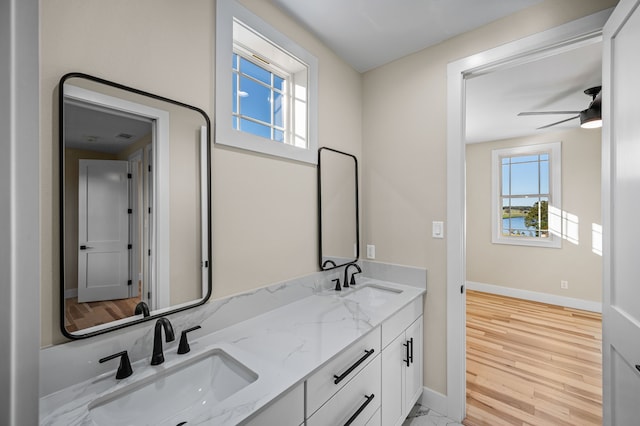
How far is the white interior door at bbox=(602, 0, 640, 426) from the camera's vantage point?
105 cm

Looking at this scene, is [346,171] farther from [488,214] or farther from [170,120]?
[488,214]

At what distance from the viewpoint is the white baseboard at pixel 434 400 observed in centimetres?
188

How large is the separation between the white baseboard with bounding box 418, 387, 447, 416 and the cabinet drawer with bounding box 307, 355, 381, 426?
0.77 metres

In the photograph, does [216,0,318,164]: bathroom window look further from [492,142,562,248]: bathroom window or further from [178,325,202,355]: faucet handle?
[492,142,562,248]: bathroom window

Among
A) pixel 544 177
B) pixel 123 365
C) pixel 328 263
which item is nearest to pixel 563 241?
pixel 544 177

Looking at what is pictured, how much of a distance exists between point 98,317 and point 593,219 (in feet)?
17.6

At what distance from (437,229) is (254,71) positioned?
61.7 inches

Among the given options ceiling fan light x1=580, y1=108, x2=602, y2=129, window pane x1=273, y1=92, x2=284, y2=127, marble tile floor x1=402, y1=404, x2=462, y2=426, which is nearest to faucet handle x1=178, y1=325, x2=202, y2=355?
window pane x1=273, y1=92, x2=284, y2=127

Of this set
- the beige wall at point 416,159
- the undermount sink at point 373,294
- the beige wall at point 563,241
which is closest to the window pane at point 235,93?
the beige wall at point 416,159

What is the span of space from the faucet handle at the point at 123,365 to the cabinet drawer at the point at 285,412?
0.48 meters

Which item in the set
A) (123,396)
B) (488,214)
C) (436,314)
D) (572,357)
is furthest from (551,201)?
(123,396)

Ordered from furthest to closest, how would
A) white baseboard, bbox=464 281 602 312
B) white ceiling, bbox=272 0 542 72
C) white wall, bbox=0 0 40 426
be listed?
white baseboard, bbox=464 281 602 312, white ceiling, bbox=272 0 542 72, white wall, bbox=0 0 40 426

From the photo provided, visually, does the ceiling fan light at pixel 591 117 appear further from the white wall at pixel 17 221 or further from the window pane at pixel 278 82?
the white wall at pixel 17 221

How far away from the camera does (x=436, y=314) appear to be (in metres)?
1.95
